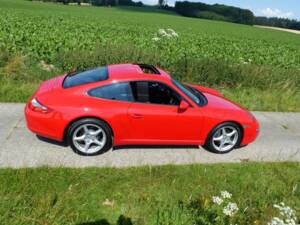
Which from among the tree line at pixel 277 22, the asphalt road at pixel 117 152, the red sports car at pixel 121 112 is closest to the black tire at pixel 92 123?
the red sports car at pixel 121 112

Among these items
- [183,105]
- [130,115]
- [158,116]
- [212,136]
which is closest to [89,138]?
[130,115]

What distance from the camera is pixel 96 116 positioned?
582 cm

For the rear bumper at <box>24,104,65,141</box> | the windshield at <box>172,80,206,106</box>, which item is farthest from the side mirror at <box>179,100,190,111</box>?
the rear bumper at <box>24,104,65,141</box>

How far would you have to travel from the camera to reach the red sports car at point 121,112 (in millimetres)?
5828

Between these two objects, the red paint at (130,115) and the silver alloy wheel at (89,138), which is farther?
the silver alloy wheel at (89,138)

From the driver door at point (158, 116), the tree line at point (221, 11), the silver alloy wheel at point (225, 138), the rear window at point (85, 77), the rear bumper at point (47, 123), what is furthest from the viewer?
the tree line at point (221, 11)

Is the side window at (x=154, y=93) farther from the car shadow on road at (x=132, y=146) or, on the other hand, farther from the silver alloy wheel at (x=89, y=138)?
the car shadow on road at (x=132, y=146)

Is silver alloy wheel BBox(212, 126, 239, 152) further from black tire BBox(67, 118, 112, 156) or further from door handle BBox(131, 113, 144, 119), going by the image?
black tire BBox(67, 118, 112, 156)

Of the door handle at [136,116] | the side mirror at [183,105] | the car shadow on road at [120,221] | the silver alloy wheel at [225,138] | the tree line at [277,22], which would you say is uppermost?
the tree line at [277,22]

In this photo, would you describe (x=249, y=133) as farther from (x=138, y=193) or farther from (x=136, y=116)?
(x=138, y=193)

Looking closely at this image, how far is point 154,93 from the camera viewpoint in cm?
617

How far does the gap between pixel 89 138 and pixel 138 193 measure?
4.72ft

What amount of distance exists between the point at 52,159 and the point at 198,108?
2.75 meters

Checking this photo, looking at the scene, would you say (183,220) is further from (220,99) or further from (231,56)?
(231,56)
